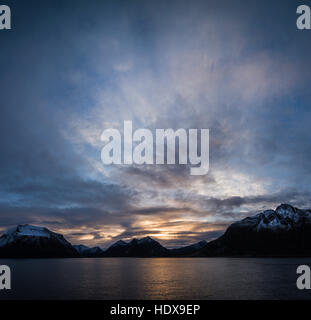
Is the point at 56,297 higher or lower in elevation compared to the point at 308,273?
higher

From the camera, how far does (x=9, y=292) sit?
76000 millimetres

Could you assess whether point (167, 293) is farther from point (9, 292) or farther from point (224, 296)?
point (9, 292)
